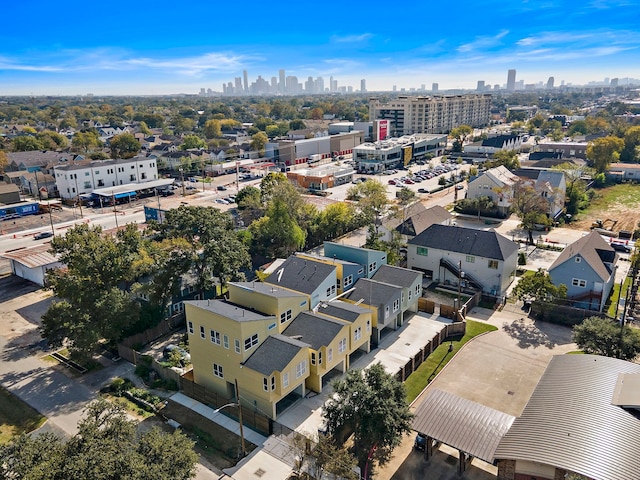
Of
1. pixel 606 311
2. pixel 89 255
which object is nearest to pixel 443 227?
pixel 606 311

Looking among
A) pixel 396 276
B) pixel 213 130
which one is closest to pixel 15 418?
pixel 396 276

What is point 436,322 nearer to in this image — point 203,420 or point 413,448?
point 413,448

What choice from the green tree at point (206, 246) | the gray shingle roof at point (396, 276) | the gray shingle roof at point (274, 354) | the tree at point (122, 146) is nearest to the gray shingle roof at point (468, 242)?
the gray shingle roof at point (396, 276)

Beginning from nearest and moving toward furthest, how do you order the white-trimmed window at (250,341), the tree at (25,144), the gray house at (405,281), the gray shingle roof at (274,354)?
the gray shingle roof at (274,354), the white-trimmed window at (250,341), the gray house at (405,281), the tree at (25,144)

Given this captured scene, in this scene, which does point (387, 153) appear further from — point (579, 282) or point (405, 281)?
point (405, 281)

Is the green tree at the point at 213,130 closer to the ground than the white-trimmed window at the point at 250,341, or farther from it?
farther from it

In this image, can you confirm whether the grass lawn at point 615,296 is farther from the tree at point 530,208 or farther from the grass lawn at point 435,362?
the tree at point 530,208
